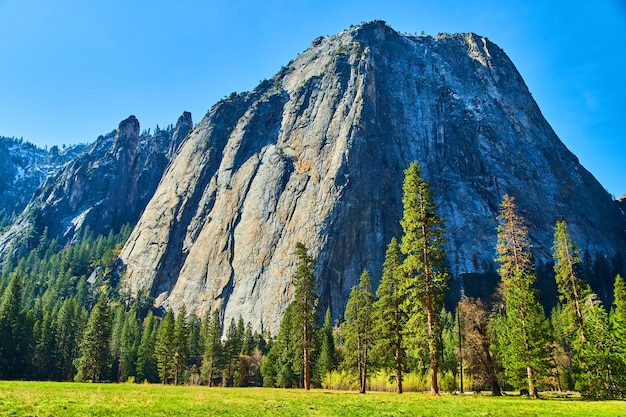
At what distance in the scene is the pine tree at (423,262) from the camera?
2925 centimetres

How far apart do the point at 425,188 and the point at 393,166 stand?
13182 cm

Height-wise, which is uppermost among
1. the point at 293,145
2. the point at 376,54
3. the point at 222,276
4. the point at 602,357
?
the point at 376,54

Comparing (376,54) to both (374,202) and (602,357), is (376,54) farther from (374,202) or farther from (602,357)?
(602,357)

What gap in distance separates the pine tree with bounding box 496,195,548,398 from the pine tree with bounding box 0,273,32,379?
77.8 meters

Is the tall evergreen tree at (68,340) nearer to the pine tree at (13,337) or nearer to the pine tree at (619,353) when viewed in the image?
the pine tree at (13,337)

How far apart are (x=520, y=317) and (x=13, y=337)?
266 ft

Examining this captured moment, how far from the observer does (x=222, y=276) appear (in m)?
143

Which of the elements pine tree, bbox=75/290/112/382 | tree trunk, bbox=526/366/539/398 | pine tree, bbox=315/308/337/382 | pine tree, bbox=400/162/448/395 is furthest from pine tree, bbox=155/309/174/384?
tree trunk, bbox=526/366/539/398

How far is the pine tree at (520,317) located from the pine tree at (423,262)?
5.06 m

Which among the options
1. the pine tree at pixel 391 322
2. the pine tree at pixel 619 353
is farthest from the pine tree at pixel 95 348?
the pine tree at pixel 619 353

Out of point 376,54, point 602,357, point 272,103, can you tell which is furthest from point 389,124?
point 602,357

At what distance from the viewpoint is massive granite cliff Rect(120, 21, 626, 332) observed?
138 meters


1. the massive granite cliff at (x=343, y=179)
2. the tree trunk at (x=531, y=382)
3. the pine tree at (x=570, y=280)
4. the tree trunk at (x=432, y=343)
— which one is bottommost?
the tree trunk at (x=531, y=382)

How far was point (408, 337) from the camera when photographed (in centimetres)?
3059
